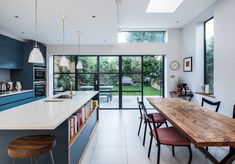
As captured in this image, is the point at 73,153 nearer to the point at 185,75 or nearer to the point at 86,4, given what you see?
the point at 86,4

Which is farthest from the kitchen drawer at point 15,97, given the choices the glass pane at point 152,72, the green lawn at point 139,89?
the glass pane at point 152,72

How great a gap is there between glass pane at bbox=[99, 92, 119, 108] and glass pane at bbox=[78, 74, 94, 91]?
55cm

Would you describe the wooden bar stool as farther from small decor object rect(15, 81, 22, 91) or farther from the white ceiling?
small decor object rect(15, 81, 22, 91)

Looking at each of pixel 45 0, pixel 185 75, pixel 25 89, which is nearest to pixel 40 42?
pixel 25 89

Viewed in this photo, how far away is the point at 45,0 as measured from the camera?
2857 millimetres

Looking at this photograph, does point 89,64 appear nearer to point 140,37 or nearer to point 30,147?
point 140,37

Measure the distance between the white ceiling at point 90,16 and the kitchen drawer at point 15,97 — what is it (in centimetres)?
180

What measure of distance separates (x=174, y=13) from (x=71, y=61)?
4156mm

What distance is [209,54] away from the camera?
5066mm

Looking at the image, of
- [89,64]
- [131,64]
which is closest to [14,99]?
[89,64]

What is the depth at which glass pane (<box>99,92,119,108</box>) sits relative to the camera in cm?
697

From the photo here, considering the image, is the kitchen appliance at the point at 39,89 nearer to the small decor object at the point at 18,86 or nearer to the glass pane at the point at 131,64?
the small decor object at the point at 18,86

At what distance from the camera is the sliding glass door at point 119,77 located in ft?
22.5

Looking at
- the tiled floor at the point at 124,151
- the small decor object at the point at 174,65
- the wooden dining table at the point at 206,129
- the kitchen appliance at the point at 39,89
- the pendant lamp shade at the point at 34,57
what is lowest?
the tiled floor at the point at 124,151
